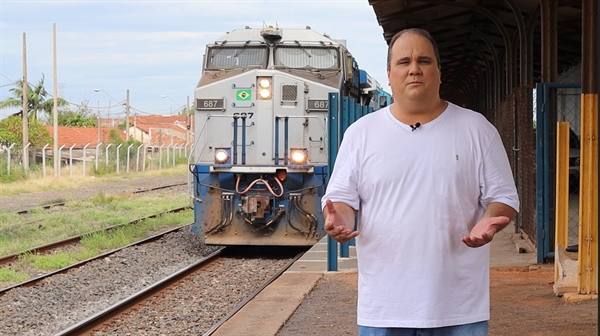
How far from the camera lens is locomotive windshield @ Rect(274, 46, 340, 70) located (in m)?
14.8

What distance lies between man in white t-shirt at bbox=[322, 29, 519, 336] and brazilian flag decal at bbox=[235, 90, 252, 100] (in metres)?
10.5

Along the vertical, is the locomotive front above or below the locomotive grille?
below

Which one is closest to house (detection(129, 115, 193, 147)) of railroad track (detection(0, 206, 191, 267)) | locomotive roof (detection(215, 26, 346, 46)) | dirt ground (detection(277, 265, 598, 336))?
railroad track (detection(0, 206, 191, 267))

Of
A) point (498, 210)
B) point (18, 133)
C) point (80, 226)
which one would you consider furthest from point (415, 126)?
point (18, 133)

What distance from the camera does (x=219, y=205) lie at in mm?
14047

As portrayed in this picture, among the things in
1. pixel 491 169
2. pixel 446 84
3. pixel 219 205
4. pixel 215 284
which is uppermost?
pixel 446 84

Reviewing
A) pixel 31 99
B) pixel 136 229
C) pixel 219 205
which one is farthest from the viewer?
pixel 31 99

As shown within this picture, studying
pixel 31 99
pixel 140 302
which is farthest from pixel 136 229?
pixel 31 99

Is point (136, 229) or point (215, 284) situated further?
point (136, 229)

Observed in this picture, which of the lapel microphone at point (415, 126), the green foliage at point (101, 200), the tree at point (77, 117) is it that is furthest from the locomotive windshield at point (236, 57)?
the tree at point (77, 117)

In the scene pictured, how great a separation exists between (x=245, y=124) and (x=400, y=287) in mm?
10656

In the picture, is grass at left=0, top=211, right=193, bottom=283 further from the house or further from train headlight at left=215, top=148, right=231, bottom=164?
the house

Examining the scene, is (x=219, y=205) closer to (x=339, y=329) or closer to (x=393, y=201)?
(x=339, y=329)

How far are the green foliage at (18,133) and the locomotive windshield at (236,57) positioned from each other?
36343 mm
